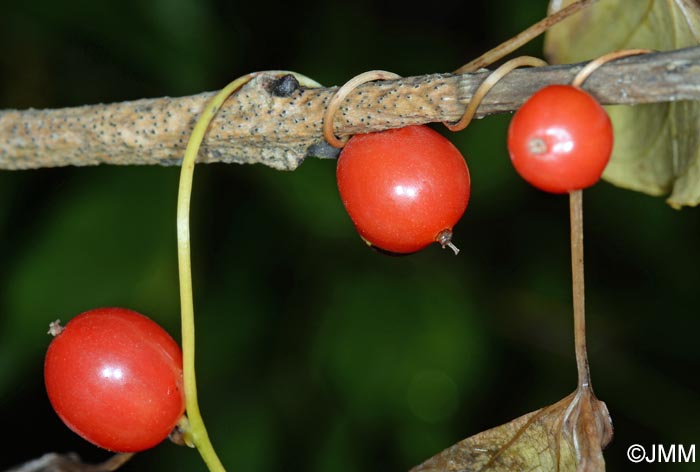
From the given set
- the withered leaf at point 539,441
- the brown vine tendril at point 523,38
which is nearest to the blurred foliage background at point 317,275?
the withered leaf at point 539,441

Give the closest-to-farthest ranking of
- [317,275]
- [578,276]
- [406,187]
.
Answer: [578,276]
[406,187]
[317,275]

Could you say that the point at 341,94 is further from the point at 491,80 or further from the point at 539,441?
the point at 539,441

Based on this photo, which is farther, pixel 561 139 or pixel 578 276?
pixel 578 276

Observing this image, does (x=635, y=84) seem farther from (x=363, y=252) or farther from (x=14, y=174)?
(x=14, y=174)

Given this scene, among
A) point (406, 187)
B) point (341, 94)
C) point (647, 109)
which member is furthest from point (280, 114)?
point (647, 109)

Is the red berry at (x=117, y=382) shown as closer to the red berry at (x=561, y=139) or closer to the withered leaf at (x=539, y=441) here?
the withered leaf at (x=539, y=441)

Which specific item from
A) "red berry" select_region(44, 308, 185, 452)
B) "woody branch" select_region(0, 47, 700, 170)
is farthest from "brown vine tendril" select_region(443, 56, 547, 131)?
"red berry" select_region(44, 308, 185, 452)

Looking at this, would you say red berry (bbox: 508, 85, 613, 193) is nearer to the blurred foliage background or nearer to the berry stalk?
the berry stalk

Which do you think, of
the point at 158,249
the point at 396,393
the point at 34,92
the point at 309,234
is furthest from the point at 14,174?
the point at 396,393
